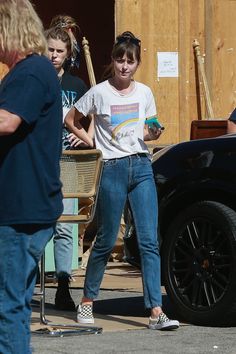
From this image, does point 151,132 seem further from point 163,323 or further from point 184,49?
point 184,49

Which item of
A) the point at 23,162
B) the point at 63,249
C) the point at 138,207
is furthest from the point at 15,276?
the point at 63,249

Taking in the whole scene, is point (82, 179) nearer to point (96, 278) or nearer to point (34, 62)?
point (96, 278)

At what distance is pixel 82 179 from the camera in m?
7.34

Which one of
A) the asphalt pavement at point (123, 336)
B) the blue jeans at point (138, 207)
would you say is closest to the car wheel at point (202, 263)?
the asphalt pavement at point (123, 336)

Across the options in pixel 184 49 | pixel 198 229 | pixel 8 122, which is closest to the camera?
pixel 8 122

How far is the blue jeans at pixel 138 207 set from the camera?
301 inches

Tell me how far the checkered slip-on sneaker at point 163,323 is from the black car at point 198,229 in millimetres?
268

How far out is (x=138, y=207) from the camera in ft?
25.2

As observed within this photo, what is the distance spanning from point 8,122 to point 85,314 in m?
3.22

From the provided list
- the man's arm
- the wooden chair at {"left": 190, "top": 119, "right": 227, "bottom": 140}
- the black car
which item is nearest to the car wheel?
the black car

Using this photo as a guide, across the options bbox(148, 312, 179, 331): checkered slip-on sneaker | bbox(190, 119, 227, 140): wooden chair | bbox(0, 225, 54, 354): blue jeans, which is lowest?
bbox(148, 312, 179, 331): checkered slip-on sneaker

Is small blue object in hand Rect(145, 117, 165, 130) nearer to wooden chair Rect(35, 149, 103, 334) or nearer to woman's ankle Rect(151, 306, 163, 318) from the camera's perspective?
wooden chair Rect(35, 149, 103, 334)

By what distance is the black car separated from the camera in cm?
759

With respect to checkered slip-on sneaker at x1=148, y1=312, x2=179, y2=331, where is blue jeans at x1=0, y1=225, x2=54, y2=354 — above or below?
above
